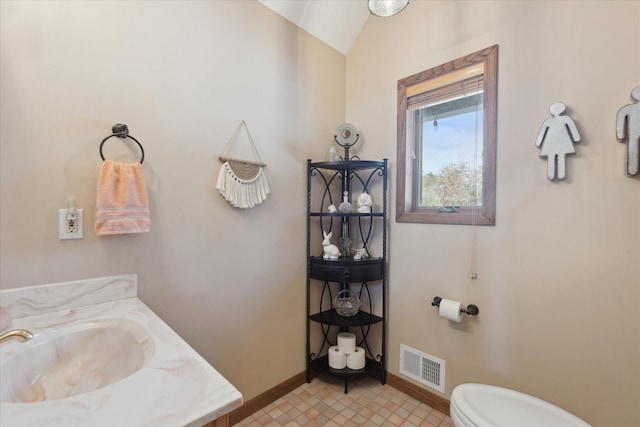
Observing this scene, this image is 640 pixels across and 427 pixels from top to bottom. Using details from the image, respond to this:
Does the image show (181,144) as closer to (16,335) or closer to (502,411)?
(16,335)

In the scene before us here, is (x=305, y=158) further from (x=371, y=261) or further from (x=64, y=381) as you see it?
(x=64, y=381)

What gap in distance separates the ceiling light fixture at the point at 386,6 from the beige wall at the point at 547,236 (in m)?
0.60

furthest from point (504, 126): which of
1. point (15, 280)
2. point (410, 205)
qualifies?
point (15, 280)

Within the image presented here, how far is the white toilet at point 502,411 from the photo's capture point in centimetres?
113

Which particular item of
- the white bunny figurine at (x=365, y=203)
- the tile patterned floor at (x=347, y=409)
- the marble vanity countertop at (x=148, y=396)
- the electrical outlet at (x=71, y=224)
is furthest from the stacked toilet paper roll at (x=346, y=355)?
the electrical outlet at (x=71, y=224)

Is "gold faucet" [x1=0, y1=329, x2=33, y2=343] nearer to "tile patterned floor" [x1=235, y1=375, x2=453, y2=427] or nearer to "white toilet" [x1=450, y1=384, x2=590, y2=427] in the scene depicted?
"tile patterned floor" [x1=235, y1=375, x2=453, y2=427]

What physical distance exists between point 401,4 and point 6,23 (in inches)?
58.5

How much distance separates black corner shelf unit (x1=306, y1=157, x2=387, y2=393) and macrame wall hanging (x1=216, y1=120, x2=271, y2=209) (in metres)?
0.39

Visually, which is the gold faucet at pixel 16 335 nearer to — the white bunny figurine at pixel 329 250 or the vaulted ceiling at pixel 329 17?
the white bunny figurine at pixel 329 250

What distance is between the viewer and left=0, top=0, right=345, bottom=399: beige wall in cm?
108

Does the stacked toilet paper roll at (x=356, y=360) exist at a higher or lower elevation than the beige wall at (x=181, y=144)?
lower

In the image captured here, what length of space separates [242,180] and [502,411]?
1.59 m

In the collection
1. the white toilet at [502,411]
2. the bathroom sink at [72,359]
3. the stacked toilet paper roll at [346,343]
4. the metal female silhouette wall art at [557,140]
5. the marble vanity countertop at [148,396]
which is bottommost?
the stacked toilet paper roll at [346,343]

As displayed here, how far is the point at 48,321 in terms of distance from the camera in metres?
1.01
